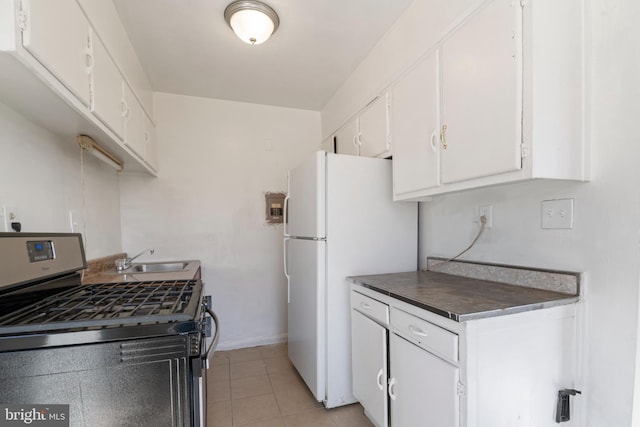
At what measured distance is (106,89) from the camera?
1479 mm

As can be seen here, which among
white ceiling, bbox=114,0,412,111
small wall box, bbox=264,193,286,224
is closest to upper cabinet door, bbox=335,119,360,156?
white ceiling, bbox=114,0,412,111

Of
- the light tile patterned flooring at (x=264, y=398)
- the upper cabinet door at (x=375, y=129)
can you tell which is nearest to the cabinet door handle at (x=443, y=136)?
the upper cabinet door at (x=375, y=129)

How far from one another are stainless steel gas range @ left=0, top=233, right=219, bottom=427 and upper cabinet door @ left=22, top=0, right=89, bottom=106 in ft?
1.98

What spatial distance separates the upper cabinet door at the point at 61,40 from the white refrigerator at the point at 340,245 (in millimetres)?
1197

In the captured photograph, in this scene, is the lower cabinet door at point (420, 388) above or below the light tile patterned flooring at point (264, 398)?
above

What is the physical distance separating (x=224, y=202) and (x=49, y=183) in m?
1.47

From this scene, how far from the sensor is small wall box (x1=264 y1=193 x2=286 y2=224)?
3.06 metres

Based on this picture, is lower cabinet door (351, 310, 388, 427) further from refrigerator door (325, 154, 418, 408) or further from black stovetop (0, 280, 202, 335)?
black stovetop (0, 280, 202, 335)

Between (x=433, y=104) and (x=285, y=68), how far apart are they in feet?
4.61

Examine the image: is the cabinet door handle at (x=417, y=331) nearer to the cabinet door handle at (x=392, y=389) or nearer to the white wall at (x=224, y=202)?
the cabinet door handle at (x=392, y=389)

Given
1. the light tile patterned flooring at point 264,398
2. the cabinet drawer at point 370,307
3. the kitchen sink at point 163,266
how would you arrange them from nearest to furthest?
1. the cabinet drawer at point 370,307
2. the light tile patterned flooring at point 264,398
3. the kitchen sink at point 163,266

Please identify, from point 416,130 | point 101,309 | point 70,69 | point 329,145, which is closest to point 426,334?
point 416,130

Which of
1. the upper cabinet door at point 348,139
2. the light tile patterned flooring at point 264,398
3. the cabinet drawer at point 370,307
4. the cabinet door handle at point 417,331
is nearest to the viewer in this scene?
the cabinet door handle at point 417,331

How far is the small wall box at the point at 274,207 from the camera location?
3.06m
